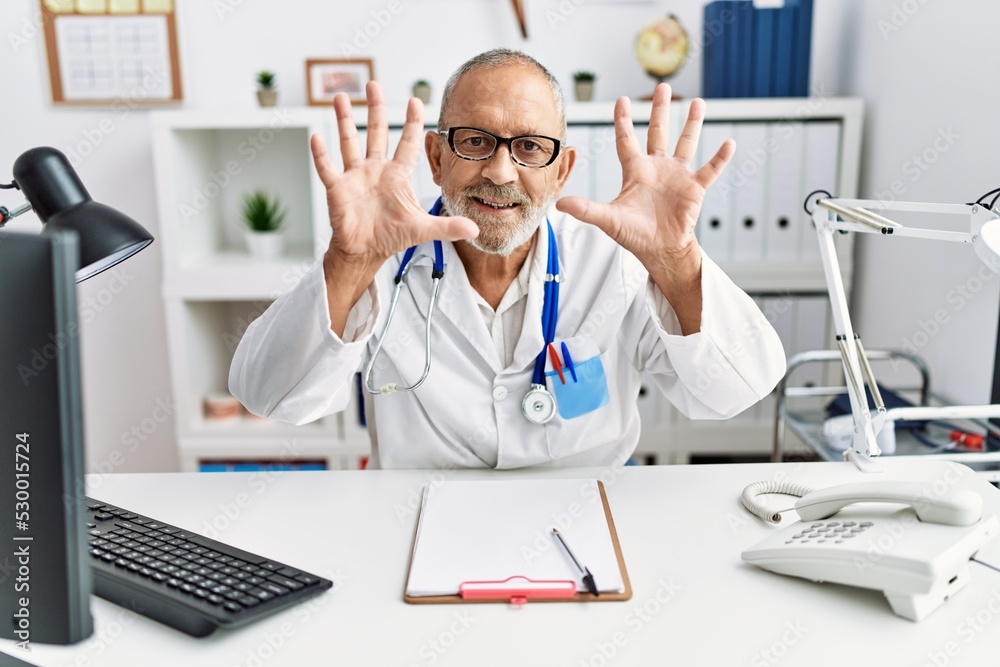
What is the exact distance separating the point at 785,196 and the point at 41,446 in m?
2.14

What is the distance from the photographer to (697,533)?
1030mm

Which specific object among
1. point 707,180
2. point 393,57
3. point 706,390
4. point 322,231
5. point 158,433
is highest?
point 393,57

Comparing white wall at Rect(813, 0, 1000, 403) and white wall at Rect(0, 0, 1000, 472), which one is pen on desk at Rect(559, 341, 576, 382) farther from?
white wall at Rect(0, 0, 1000, 472)

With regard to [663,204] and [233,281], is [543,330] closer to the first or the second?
[663,204]

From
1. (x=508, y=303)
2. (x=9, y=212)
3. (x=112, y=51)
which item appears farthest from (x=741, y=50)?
(x=9, y=212)

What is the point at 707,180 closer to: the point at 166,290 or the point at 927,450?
the point at 927,450

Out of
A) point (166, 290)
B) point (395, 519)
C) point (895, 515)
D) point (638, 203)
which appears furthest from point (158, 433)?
point (895, 515)

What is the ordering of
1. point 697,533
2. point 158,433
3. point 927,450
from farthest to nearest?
point 158,433 → point 927,450 → point 697,533

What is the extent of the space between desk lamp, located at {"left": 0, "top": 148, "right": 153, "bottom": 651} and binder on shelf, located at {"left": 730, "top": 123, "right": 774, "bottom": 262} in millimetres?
2015

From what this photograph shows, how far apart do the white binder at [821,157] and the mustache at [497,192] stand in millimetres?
1240

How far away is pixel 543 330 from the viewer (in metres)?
1.39

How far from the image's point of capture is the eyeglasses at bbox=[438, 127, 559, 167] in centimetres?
137

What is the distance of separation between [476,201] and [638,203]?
1.10 ft

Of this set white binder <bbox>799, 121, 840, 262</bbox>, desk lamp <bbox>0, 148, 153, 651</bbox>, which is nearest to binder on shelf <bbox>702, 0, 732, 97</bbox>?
white binder <bbox>799, 121, 840, 262</bbox>
